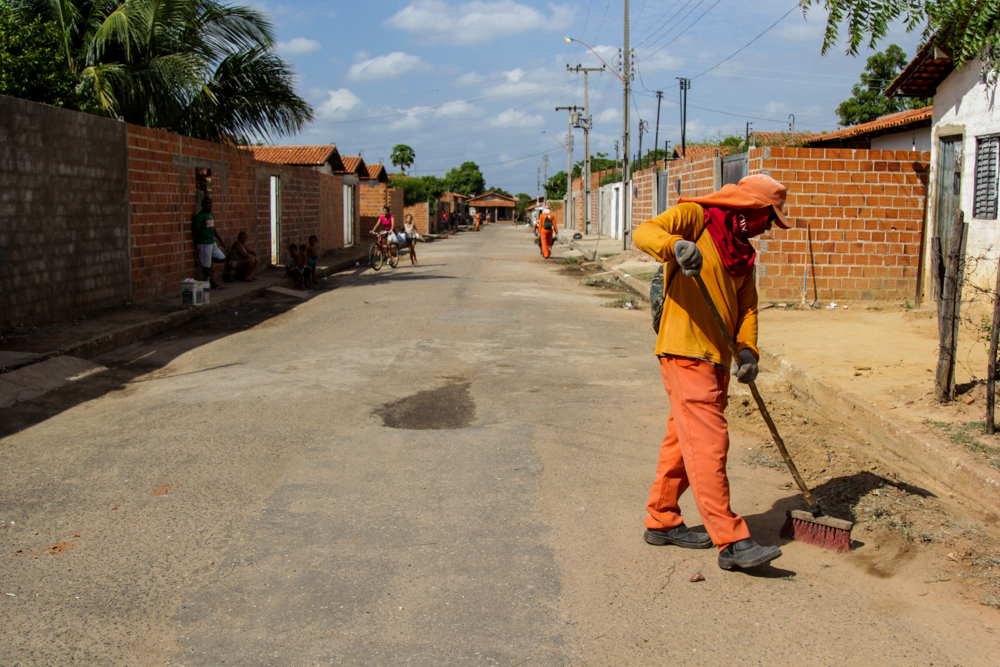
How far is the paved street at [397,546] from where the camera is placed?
126 inches

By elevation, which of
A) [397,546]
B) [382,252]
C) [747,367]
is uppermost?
[382,252]

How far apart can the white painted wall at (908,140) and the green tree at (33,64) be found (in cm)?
1506

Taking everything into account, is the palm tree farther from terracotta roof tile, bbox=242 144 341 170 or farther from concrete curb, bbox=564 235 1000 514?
terracotta roof tile, bbox=242 144 341 170

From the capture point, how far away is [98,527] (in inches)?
169

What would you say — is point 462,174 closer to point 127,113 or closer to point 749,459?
point 127,113

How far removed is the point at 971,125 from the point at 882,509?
8.68m

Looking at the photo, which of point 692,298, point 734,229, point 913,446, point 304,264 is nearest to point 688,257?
point 692,298

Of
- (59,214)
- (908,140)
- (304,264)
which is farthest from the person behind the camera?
(908,140)

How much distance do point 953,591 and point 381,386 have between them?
5034 millimetres

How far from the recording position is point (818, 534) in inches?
162

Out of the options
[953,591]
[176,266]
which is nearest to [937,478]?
[953,591]

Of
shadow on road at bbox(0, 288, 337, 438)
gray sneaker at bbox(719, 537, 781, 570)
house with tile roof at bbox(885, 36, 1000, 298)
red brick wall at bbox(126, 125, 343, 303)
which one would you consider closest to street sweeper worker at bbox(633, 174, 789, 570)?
gray sneaker at bbox(719, 537, 781, 570)

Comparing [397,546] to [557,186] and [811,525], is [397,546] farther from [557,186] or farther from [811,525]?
[557,186]

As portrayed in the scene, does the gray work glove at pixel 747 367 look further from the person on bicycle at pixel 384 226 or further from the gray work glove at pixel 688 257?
the person on bicycle at pixel 384 226
